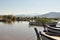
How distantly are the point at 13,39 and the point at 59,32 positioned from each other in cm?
355

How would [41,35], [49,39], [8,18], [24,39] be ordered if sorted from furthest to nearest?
[8,18], [24,39], [41,35], [49,39]

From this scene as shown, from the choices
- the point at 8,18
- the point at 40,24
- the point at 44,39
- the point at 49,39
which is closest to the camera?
the point at 49,39

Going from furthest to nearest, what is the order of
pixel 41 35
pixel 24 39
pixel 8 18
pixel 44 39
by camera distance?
1. pixel 8 18
2. pixel 24 39
3. pixel 41 35
4. pixel 44 39

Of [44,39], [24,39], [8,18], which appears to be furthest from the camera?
[8,18]

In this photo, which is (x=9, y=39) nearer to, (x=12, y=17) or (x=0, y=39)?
(x=0, y=39)

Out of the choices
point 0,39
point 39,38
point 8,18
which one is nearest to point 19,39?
point 0,39

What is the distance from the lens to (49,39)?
25.8ft

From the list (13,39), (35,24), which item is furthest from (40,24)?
(13,39)

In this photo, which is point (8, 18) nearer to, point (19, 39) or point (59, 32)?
point (19, 39)

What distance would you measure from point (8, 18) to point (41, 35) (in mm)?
34263

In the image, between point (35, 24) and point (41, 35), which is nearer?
point (41, 35)

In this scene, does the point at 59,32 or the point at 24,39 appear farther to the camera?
the point at 24,39

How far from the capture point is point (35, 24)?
24844 mm

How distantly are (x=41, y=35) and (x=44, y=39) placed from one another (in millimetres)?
595
